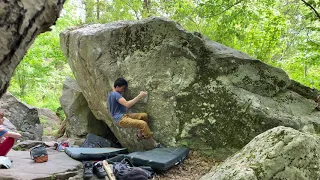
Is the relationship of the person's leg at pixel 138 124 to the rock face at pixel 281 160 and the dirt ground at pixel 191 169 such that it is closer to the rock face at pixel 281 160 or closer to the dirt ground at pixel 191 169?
Answer: the dirt ground at pixel 191 169

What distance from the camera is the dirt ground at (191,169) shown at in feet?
19.7

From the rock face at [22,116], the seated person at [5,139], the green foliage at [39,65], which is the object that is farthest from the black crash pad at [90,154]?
the green foliage at [39,65]

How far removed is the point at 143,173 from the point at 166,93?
271cm

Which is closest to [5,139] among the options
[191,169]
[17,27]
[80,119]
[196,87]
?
[191,169]

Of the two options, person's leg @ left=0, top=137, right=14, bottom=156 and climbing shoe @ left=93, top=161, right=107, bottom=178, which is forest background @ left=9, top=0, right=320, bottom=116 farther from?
person's leg @ left=0, top=137, right=14, bottom=156

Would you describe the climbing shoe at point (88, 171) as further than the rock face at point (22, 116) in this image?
No

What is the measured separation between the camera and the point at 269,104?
698 cm

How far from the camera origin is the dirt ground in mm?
6004

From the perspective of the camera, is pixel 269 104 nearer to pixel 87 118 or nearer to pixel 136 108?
pixel 136 108

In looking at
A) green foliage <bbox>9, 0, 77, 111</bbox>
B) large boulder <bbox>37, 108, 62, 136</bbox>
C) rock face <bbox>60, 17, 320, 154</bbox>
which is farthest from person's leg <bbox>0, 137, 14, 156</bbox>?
green foliage <bbox>9, 0, 77, 111</bbox>

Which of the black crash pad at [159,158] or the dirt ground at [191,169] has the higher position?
the black crash pad at [159,158]

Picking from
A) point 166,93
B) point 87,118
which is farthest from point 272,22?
point 87,118

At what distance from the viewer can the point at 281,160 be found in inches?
130

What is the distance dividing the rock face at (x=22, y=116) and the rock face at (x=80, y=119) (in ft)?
3.90
